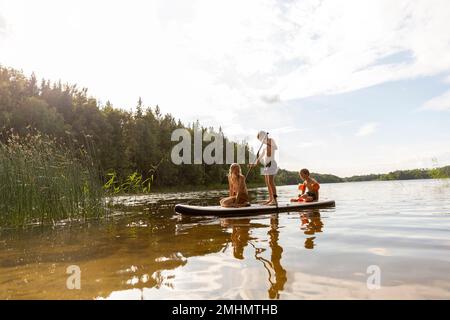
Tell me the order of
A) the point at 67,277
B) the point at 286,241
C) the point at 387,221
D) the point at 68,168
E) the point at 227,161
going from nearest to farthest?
the point at 67,277
the point at 286,241
the point at 387,221
the point at 68,168
the point at 227,161

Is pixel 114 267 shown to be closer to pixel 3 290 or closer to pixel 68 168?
pixel 3 290

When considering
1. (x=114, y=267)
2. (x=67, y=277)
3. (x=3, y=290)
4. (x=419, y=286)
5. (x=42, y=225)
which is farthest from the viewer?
(x=42, y=225)

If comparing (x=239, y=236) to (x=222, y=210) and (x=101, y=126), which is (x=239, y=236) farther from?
(x=101, y=126)

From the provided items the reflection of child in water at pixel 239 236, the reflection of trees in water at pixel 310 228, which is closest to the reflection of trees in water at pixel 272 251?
the reflection of child in water at pixel 239 236

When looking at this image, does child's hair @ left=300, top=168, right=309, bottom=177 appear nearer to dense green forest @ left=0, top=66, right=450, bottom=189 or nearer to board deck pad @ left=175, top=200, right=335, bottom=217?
board deck pad @ left=175, top=200, right=335, bottom=217

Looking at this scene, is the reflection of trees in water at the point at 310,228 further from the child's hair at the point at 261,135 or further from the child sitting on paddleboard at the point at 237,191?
the child's hair at the point at 261,135

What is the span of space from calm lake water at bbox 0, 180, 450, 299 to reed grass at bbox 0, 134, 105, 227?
45.4 inches

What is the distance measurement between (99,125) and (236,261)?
125 feet

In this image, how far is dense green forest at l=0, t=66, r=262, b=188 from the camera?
30719mm

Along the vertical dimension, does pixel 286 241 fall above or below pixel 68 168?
below

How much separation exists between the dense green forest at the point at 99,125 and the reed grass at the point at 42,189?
61.0ft

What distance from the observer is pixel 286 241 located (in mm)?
5484

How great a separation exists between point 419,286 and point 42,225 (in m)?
8.30
